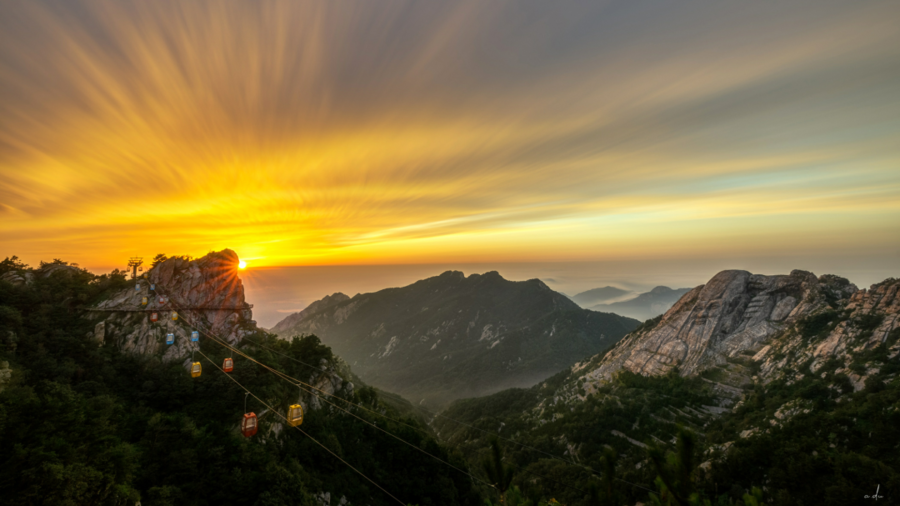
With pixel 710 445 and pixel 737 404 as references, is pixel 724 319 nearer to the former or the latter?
pixel 737 404

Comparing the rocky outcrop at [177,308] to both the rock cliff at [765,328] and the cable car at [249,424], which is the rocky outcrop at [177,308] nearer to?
the cable car at [249,424]

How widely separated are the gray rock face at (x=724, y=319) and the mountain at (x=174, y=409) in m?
69.4

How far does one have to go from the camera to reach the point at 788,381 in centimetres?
6181

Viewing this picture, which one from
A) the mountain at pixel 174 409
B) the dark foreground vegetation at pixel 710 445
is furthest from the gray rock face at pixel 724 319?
the mountain at pixel 174 409

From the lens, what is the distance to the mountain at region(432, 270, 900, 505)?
3738 centimetres

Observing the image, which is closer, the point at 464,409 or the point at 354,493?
the point at 354,493

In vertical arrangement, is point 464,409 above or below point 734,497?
below

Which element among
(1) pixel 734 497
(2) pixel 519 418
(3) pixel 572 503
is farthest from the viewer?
(2) pixel 519 418

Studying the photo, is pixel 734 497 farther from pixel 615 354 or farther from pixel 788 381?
pixel 615 354

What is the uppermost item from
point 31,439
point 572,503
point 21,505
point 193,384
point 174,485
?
point 31,439

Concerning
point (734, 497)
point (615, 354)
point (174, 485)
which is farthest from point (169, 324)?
point (615, 354)

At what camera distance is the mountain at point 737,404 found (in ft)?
123

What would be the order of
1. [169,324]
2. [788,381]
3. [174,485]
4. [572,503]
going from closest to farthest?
[174,485] → [169,324] → [572,503] → [788,381]

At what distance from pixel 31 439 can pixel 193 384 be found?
18.8 meters
